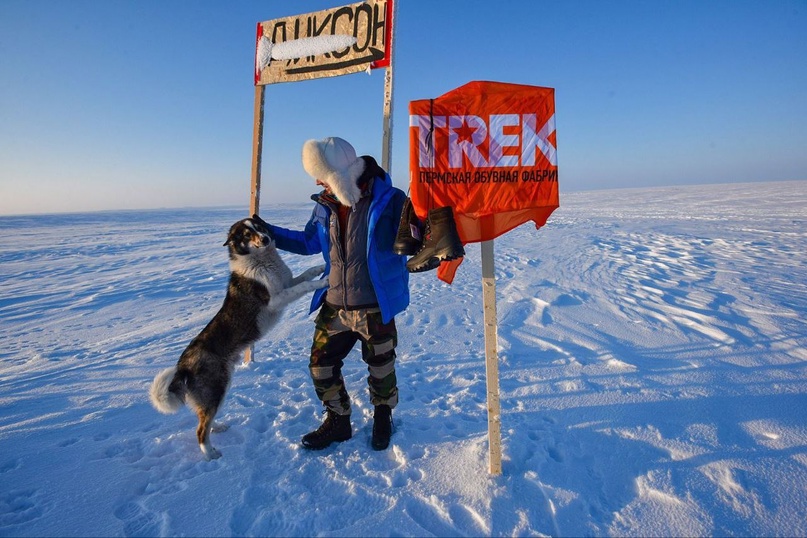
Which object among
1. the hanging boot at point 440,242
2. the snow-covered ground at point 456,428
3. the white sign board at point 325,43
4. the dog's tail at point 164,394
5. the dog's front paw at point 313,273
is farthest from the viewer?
the dog's front paw at point 313,273

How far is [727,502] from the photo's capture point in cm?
231

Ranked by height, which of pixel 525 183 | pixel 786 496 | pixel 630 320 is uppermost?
pixel 525 183

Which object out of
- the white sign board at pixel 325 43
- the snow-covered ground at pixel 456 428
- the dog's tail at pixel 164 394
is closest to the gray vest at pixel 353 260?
the snow-covered ground at pixel 456 428

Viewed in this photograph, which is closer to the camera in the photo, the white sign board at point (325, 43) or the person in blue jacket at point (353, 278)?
the person in blue jacket at point (353, 278)

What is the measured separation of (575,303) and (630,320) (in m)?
1.10

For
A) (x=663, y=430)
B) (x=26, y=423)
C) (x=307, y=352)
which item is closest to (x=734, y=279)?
(x=663, y=430)

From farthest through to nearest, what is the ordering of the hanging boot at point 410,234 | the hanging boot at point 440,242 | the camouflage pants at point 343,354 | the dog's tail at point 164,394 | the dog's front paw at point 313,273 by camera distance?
1. the dog's front paw at point 313,273
2. the camouflage pants at point 343,354
3. the dog's tail at point 164,394
4. the hanging boot at point 410,234
5. the hanging boot at point 440,242

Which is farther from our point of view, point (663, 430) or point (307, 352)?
point (307, 352)

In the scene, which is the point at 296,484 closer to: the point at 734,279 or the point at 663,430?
the point at 663,430

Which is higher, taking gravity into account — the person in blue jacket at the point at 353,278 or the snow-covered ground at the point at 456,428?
the person in blue jacket at the point at 353,278

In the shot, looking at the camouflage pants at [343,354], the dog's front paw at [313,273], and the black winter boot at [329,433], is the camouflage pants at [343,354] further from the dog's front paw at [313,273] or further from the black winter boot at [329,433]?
the dog's front paw at [313,273]

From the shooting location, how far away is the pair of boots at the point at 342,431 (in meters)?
3.04

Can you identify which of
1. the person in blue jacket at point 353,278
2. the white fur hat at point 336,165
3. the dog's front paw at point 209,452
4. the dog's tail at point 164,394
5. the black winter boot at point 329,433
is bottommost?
the dog's front paw at point 209,452

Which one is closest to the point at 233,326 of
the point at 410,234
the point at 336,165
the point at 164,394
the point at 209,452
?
the point at 164,394
